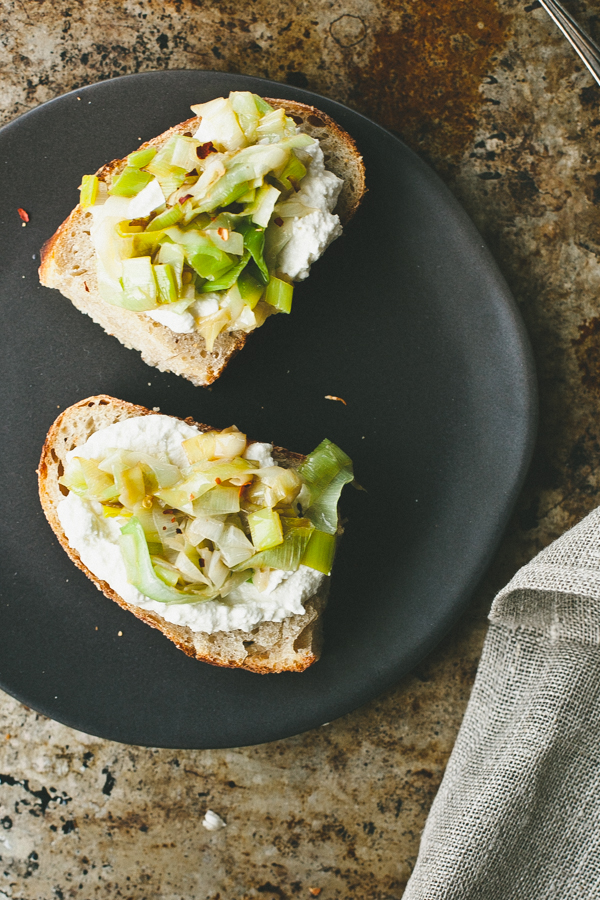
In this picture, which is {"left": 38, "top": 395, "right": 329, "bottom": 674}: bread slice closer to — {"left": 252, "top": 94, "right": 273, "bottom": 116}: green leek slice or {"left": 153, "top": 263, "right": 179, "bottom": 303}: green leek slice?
{"left": 153, "top": 263, "right": 179, "bottom": 303}: green leek slice

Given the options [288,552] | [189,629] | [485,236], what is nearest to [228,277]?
[288,552]

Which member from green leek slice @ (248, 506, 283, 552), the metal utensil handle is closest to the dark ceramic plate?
green leek slice @ (248, 506, 283, 552)

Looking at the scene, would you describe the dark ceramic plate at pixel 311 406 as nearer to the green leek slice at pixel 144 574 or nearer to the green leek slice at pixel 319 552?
the green leek slice at pixel 319 552

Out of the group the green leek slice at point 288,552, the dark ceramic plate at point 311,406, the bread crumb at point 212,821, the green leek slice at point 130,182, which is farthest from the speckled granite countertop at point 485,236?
the green leek slice at point 288,552

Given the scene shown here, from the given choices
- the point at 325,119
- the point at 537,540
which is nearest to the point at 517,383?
the point at 537,540

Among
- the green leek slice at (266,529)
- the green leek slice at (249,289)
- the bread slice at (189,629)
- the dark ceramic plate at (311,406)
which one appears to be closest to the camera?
the green leek slice at (266,529)

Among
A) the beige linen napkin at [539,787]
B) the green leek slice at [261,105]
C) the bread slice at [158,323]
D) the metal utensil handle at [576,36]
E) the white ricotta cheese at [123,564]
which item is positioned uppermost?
the metal utensil handle at [576,36]
